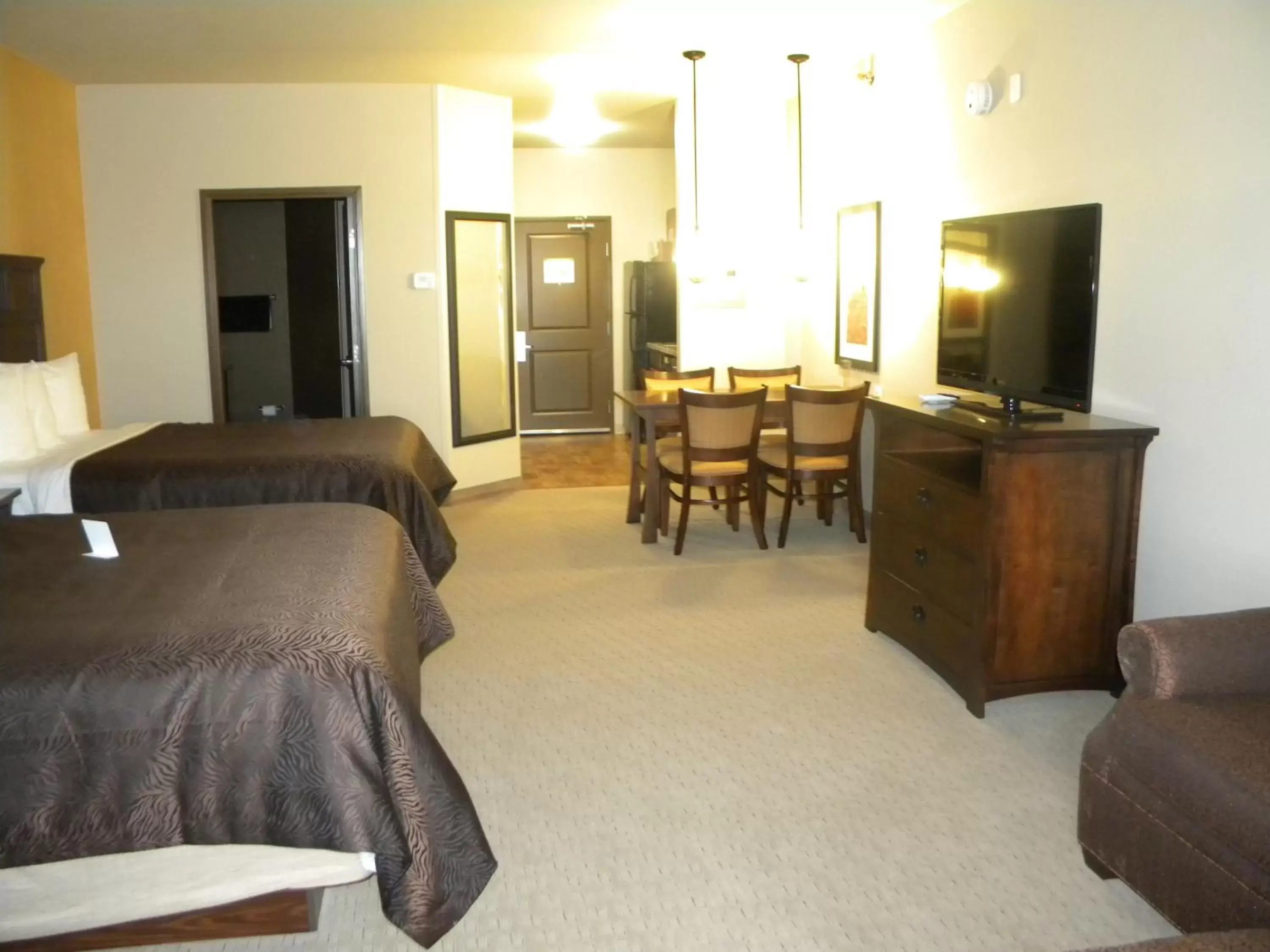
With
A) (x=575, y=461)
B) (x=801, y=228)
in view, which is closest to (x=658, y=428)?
(x=801, y=228)

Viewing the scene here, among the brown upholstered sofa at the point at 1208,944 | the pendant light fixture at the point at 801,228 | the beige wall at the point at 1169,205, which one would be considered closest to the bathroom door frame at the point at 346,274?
the pendant light fixture at the point at 801,228

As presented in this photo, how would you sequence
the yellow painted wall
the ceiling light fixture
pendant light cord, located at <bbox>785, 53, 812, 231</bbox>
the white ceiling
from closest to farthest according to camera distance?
the white ceiling < the yellow painted wall < pendant light cord, located at <bbox>785, 53, 812, 231</bbox> < the ceiling light fixture

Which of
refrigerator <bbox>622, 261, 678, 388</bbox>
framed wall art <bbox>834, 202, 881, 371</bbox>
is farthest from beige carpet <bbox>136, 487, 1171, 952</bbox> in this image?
refrigerator <bbox>622, 261, 678, 388</bbox>

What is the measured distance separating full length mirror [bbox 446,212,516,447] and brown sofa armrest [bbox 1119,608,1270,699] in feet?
16.9

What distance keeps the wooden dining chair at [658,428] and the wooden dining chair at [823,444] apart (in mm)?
682

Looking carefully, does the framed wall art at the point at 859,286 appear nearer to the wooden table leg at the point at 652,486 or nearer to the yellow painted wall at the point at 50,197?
the wooden table leg at the point at 652,486

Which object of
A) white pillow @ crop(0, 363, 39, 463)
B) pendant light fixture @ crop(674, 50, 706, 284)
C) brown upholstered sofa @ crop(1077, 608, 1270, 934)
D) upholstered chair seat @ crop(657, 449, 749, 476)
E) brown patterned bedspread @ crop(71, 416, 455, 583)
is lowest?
brown upholstered sofa @ crop(1077, 608, 1270, 934)

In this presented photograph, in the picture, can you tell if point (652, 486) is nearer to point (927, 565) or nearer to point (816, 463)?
point (816, 463)

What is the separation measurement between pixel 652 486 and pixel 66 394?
9.59ft

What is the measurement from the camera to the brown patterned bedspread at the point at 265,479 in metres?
4.41

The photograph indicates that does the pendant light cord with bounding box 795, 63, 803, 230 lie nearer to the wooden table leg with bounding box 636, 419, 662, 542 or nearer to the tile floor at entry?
the wooden table leg with bounding box 636, 419, 662, 542

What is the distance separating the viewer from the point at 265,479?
14.8ft

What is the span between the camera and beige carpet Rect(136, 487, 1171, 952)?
243 centimetres

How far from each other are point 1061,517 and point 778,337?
12.2 ft
